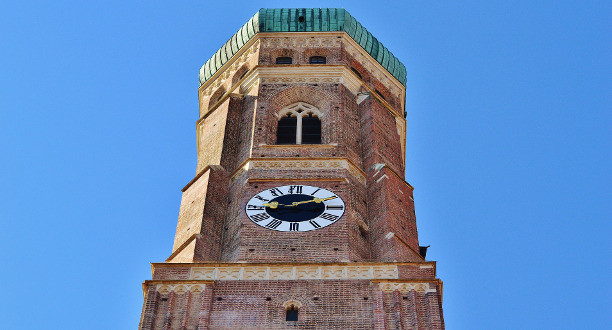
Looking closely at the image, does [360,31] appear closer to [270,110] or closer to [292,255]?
[270,110]

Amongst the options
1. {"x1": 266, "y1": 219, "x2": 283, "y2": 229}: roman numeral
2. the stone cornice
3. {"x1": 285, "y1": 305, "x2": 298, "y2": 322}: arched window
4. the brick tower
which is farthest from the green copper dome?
{"x1": 285, "y1": 305, "x2": 298, "y2": 322}: arched window

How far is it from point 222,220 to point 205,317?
6193mm

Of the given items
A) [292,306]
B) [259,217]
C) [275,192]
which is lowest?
[292,306]

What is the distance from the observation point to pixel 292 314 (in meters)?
34.5

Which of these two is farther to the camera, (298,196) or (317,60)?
(317,60)

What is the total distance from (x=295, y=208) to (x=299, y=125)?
6020mm

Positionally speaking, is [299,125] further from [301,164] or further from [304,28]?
[304,28]

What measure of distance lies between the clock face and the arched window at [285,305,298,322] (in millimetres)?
3893

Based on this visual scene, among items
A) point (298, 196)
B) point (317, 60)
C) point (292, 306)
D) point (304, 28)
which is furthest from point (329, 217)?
point (304, 28)

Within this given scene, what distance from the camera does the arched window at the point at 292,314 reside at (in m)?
34.2

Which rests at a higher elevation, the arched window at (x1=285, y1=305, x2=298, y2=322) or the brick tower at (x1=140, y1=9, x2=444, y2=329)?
the brick tower at (x1=140, y1=9, x2=444, y2=329)

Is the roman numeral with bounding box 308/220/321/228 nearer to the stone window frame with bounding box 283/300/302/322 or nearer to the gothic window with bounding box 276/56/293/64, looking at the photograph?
the stone window frame with bounding box 283/300/302/322

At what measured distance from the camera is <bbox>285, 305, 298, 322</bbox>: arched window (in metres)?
34.2

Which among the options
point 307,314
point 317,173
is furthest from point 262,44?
point 307,314
